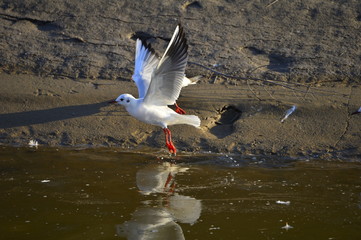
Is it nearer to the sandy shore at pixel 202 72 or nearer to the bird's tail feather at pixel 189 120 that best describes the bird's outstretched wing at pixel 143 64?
the sandy shore at pixel 202 72

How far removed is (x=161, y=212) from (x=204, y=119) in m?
2.82

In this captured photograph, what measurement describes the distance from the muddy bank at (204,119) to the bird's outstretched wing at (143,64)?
47cm

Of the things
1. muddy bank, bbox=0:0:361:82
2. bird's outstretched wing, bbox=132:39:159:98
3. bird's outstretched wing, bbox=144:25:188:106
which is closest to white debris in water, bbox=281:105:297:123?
muddy bank, bbox=0:0:361:82

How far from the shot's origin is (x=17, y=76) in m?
8.80

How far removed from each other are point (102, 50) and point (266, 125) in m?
2.70

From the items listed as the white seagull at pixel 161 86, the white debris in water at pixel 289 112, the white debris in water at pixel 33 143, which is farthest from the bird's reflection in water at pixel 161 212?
the white debris in water at pixel 289 112

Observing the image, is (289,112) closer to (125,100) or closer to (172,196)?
(125,100)

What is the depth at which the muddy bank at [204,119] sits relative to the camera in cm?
749

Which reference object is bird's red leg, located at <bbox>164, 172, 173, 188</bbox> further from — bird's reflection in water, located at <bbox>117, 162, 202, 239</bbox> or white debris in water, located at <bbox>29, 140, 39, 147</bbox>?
white debris in water, located at <bbox>29, 140, 39, 147</bbox>

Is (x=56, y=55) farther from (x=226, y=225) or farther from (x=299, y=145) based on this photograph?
(x=226, y=225)

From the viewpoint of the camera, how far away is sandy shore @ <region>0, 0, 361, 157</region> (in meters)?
7.69

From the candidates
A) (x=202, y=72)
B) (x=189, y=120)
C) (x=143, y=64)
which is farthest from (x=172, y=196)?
(x=202, y=72)

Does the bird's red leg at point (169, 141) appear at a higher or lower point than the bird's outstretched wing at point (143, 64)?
lower

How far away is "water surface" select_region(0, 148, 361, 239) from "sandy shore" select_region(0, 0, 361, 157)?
49cm
